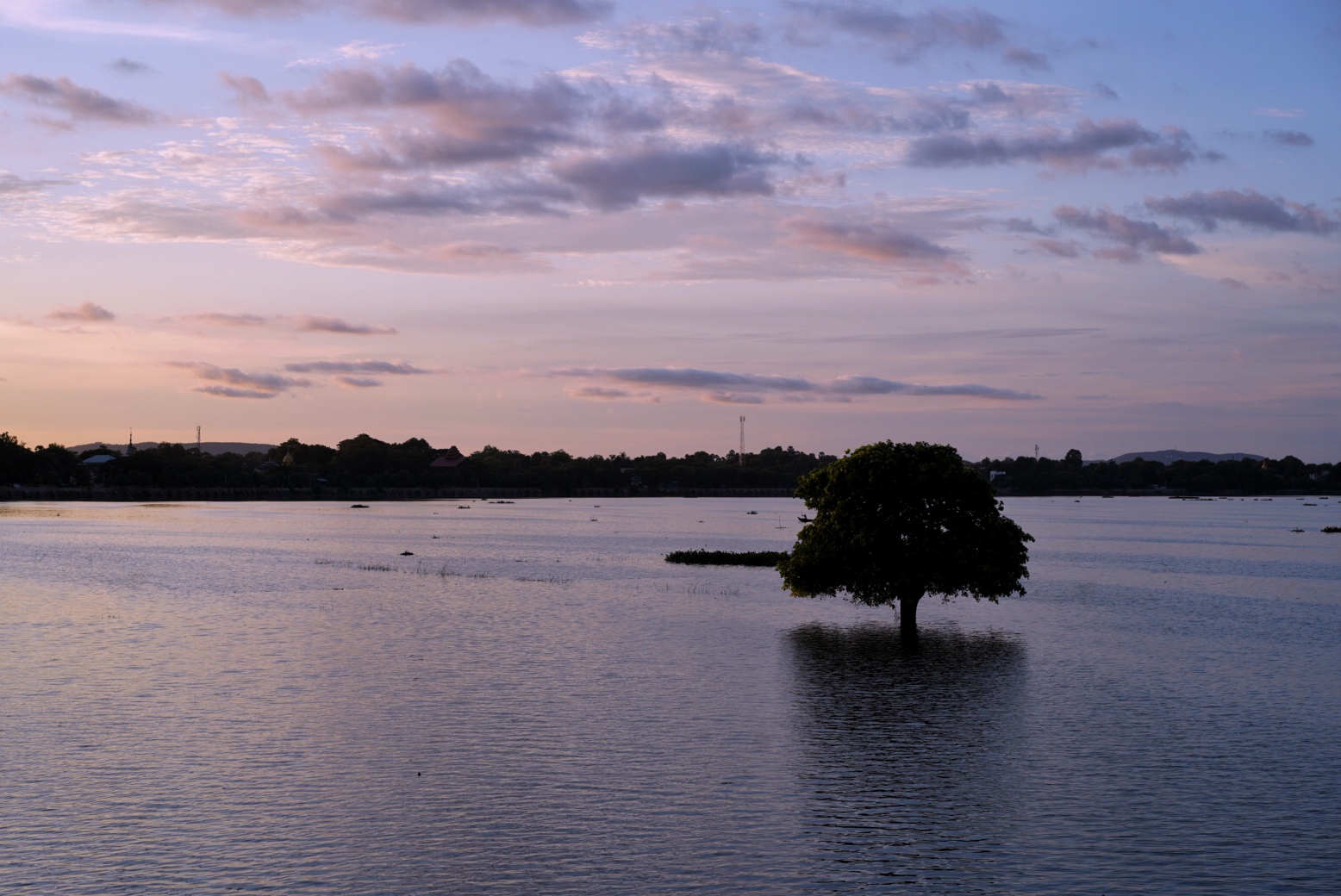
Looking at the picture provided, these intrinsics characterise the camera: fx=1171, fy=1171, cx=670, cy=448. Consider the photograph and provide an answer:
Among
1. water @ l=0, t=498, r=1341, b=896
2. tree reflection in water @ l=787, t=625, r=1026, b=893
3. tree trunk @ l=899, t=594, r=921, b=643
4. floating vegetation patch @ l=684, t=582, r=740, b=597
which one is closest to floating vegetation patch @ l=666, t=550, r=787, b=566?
floating vegetation patch @ l=684, t=582, r=740, b=597

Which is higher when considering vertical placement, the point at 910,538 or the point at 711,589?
the point at 910,538

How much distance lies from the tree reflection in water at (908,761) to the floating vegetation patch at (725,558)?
4829 cm

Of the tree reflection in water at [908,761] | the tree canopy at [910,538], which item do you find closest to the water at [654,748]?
the tree reflection in water at [908,761]

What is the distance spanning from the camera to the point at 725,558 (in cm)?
10525

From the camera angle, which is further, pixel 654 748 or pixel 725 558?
pixel 725 558

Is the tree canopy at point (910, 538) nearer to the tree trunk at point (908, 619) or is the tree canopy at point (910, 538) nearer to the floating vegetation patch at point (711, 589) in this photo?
the tree trunk at point (908, 619)

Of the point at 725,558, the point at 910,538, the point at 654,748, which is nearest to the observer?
the point at 654,748

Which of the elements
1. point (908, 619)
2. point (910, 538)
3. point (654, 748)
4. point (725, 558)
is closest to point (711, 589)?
point (725, 558)

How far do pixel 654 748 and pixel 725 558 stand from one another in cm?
7370

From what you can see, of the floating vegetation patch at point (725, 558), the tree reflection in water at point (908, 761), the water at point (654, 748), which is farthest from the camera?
the floating vegetation patch at point (725, 558)

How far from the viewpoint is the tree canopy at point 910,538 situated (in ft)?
175

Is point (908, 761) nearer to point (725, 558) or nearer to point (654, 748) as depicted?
point (654, 748)

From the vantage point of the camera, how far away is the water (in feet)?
73.6

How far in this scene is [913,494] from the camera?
2133 inches
